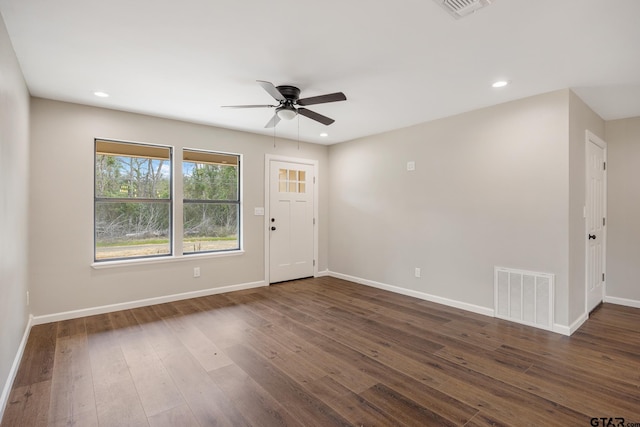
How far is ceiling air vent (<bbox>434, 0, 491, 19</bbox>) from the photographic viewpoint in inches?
71.7

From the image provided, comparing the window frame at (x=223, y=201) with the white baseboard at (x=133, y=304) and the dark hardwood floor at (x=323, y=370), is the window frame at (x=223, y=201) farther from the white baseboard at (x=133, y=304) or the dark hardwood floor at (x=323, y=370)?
the dark hardwood floor at (x=323, y=370)

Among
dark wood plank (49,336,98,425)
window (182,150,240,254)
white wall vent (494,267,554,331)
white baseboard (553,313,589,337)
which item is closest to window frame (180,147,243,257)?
window (182,150,240,254)

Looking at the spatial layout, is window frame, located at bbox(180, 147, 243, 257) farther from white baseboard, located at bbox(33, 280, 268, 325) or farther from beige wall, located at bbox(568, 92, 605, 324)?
beige wall, located at bbox(568, 92, 605, 324)

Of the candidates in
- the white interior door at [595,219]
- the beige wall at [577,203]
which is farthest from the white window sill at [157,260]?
the white interior door at [595,219]

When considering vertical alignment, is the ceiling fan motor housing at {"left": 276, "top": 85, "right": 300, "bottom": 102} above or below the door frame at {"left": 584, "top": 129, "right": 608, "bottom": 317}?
above

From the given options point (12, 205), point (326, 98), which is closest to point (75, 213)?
point (12, 205)

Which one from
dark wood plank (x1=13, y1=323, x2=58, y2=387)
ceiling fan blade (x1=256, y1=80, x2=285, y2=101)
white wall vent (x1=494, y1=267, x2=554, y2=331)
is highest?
ceiling fan blade (x1=256, y1=80, x2=285, y2=101)

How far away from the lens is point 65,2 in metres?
1.90

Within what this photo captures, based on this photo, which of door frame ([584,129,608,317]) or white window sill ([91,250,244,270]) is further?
white window sill ([91,250,244,270])

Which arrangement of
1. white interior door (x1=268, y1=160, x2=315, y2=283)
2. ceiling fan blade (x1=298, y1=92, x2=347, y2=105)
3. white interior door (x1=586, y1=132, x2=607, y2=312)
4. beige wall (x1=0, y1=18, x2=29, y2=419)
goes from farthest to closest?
white interior door (x1=268, y1=160, x2=315, y2=283), white interior door (x1=586, y1=132, x2=607, y2=312), ceiling fan blade (x1=298, y1=92, x2=347, y2=105), beige wall (x1=0, y1=18, x2=29, y2=419)

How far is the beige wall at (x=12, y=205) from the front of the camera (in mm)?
2102

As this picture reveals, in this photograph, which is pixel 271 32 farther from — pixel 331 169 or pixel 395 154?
pixel 331 169

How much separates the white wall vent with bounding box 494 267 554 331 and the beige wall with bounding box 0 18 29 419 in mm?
4423

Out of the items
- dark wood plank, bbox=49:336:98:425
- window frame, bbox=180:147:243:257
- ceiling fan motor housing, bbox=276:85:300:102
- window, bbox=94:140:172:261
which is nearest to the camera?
dark wood plank, bbox=49:336:98:425
